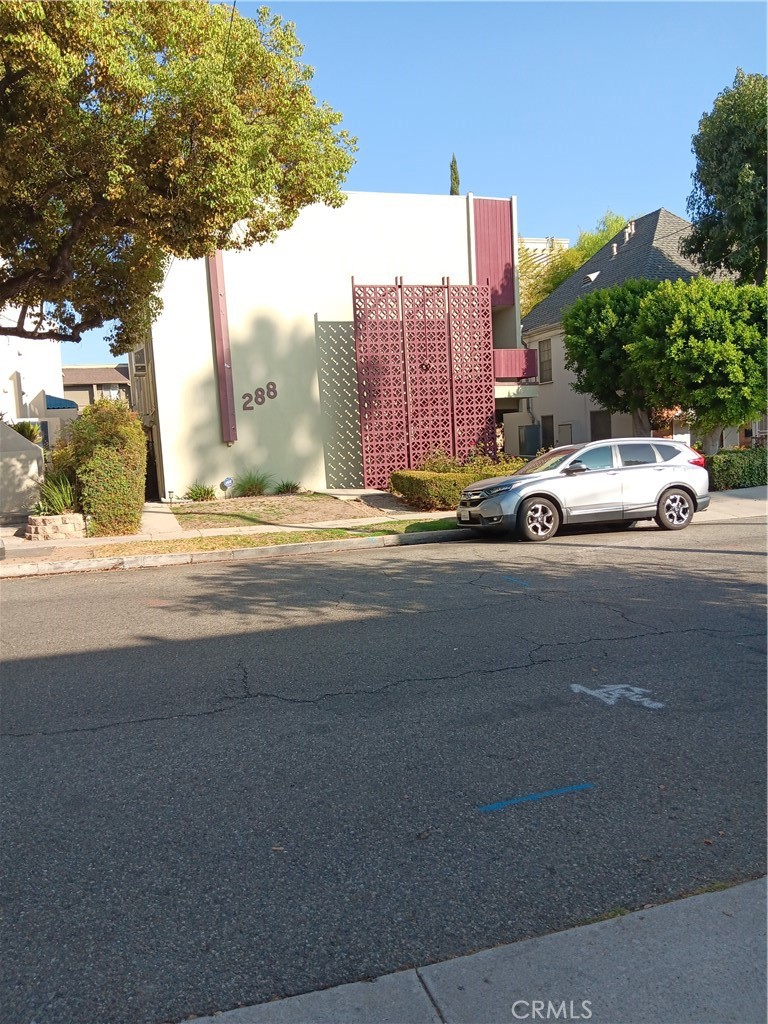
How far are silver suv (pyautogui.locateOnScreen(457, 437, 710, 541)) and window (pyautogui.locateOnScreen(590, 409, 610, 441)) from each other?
48.7 ft

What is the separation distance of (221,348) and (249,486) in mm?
3663

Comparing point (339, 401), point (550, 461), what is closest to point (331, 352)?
point (339, 401)

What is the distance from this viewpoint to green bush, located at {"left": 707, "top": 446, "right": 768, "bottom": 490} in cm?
1925

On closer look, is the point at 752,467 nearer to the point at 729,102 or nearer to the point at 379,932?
the point at 729,102

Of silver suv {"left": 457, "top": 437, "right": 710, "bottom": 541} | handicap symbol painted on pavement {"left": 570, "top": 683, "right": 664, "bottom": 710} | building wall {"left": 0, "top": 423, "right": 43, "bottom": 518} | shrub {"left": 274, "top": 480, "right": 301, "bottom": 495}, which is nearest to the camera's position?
handicap symbol painted on pavement {"left": 570, "top": 683, "right": 664, "bottom": 710}

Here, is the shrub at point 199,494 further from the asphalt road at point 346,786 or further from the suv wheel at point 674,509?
the asphalt road at point 346,786

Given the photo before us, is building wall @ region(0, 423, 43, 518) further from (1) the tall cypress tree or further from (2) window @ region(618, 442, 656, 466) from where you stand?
(1) the tall cypress tree

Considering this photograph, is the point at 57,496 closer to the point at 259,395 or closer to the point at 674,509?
the point at 259,395

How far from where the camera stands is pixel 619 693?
5.56 meters

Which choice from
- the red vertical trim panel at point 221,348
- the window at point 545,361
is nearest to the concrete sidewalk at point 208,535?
the red vertical trim panel at point 221,348

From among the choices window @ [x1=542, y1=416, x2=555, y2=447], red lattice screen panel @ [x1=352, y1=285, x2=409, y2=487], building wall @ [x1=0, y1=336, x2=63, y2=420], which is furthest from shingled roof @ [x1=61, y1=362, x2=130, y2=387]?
red lattice screen panel @ [x1=352, y1=285, x2=409, y2=487]

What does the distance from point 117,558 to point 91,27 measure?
7049 mm

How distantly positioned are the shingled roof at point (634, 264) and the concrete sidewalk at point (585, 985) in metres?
27.7

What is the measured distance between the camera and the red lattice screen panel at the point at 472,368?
2130 cm
